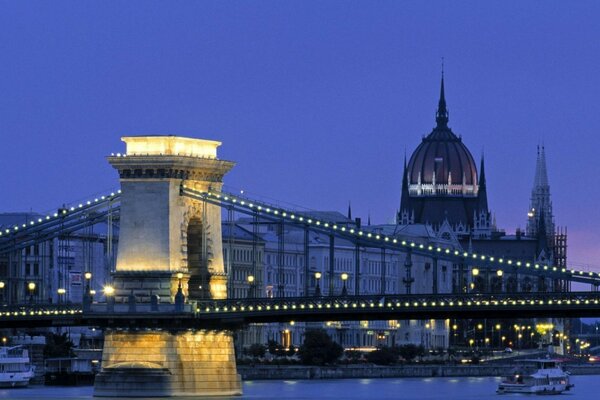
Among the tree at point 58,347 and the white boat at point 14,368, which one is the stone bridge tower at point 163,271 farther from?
the tree at point 58,347

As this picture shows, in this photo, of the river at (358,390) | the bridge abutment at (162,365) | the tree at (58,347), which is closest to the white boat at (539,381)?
the river at (358,390)

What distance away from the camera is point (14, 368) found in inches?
6196

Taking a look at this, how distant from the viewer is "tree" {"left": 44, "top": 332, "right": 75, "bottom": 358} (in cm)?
17662

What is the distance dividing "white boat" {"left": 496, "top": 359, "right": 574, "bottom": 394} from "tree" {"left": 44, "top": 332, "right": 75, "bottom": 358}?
30.1m

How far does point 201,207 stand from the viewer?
405ft

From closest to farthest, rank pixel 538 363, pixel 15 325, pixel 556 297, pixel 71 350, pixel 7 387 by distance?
1. pixel 556 297
2. pixel 15 325
3. pixel 7 387
4. pixel 538 363
5. pixel 71 350

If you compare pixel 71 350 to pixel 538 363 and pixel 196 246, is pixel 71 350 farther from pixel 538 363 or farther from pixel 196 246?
pixel 196 246

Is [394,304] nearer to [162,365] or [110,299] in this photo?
[162,365]

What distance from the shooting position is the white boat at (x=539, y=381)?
157 meters

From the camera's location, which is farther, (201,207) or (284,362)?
(284,362)

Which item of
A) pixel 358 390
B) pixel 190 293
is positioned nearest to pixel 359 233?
pixel 190 293

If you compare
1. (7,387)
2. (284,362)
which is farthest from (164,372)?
(284,362)

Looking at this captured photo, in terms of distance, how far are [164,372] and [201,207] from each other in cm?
846

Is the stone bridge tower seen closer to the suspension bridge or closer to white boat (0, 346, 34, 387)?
the suspension bridge
